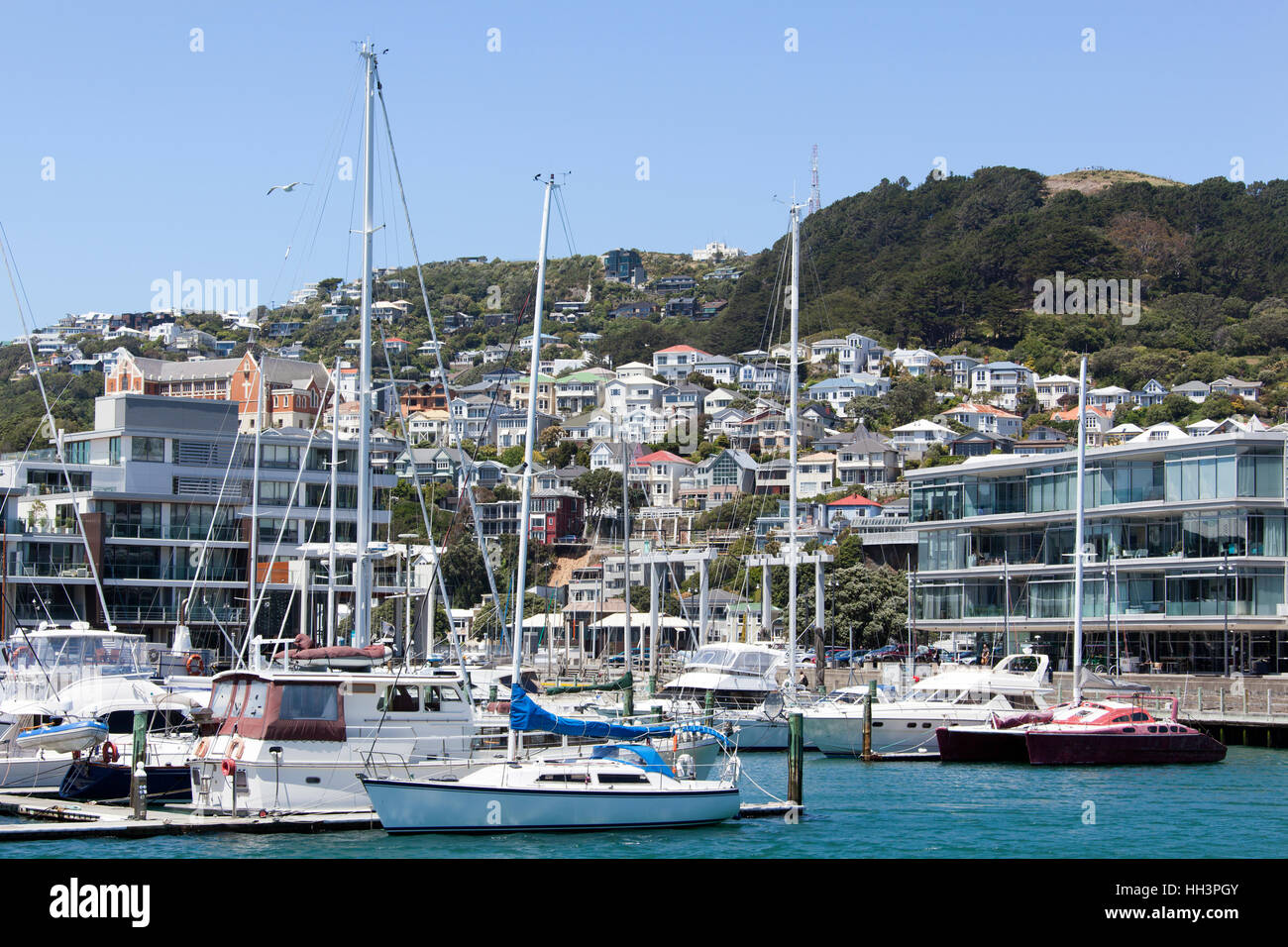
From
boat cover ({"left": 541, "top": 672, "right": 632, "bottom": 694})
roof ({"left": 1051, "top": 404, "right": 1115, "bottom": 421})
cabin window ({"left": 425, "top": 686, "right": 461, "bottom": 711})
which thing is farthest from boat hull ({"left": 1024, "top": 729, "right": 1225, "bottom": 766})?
roof ({"left": 1051, "top": 404, "right": 1115, "bottom": 421})

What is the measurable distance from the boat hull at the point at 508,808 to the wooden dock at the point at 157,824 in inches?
36.5

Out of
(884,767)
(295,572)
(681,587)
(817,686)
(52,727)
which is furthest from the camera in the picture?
(681,587)

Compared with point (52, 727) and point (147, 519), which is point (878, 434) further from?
point (52, 727)

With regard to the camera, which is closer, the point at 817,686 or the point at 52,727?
the point at 52,727

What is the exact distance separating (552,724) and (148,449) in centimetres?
4637

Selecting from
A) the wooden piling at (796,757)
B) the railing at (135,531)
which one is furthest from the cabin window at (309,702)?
the railing at (135,531)

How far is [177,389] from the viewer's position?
153500 mm

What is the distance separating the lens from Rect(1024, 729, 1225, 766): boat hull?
41438 millimetres

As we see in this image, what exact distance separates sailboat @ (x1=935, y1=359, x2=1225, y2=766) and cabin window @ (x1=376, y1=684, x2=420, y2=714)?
20.4 metres

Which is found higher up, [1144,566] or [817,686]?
[1144,566]
